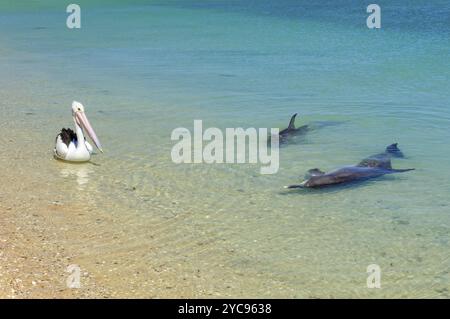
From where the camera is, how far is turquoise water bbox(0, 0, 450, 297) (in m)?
4.81

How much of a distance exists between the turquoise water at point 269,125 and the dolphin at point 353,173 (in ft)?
0.30

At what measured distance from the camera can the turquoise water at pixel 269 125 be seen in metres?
4.81

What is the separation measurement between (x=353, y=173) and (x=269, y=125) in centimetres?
209

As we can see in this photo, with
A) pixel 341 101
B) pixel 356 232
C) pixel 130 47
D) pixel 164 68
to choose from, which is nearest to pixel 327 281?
pixel 356 232

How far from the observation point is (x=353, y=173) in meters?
6.12

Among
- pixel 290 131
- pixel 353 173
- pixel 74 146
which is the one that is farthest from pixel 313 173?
pixel 74 146

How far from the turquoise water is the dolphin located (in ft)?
0.30

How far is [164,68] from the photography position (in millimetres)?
11984

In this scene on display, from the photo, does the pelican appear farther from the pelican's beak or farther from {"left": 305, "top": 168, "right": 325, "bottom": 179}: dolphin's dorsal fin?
{"left": 305, "top": 168, "right": 325, "bottom": 179}: dolphin's dorsal fin

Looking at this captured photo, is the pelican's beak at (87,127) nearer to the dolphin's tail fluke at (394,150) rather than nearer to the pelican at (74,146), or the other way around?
the pelican at (74,146)

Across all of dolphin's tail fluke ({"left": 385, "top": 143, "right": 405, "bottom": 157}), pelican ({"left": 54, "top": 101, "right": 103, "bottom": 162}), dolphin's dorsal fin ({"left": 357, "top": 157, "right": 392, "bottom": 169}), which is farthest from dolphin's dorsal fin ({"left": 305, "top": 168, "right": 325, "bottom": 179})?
pelican ({"left": 54, "top": 101, "right": 103, "bottom": 162})

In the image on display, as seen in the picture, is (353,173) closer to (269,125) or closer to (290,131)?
(290,131)
